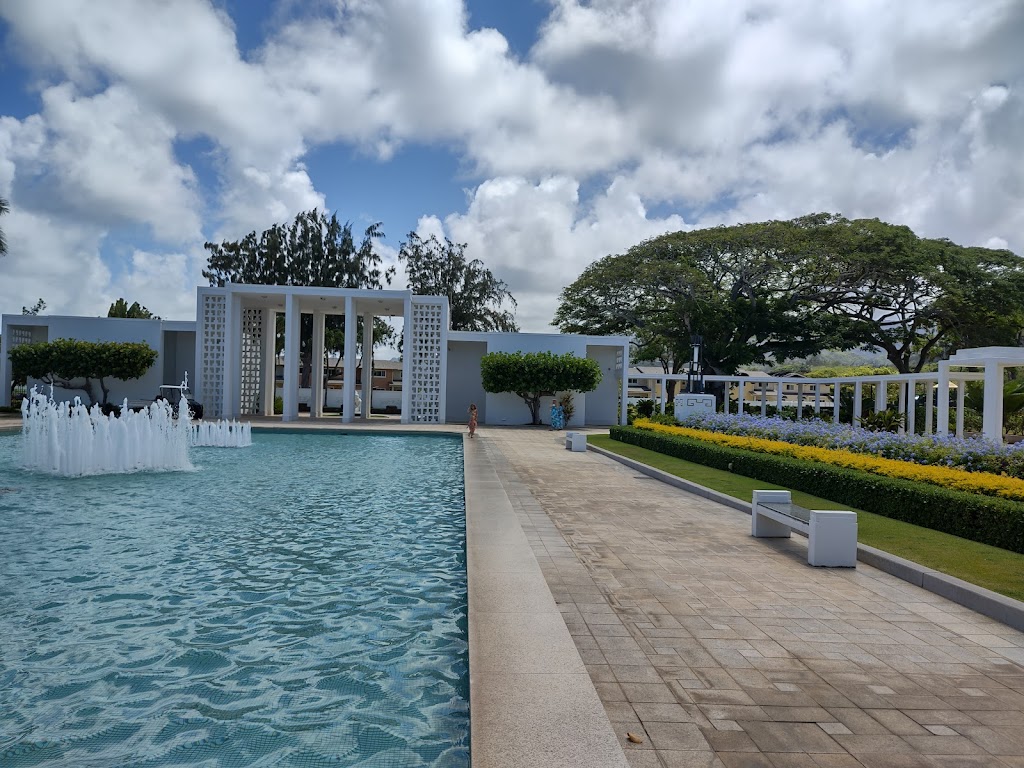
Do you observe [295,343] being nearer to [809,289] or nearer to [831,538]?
[831,538]

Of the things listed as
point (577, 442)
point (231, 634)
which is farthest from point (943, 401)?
point (231, 634)

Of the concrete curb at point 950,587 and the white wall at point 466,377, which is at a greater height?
the white wall at point 466,377

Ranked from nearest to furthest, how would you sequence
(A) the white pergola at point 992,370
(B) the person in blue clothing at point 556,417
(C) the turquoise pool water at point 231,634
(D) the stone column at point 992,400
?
(C) the turquoise pool water at point 231,634
(A) the white pergola at point 992,370
(D) the stone column at point 992,400
(B) the person in blue clothing at point 556,417

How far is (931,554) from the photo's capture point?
255 inches

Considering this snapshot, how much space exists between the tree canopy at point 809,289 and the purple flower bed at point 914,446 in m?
17.1

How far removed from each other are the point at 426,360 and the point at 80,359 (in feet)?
39.9

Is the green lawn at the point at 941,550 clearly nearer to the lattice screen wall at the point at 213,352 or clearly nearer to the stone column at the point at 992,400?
the stone column at the point at 992,400

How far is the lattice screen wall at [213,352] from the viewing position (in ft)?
84.7

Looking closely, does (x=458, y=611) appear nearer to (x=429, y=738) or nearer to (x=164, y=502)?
(x=429, y=738)

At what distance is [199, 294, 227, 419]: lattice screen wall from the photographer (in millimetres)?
25828

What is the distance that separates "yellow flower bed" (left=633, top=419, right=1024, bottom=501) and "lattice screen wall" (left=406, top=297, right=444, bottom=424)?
524 inches

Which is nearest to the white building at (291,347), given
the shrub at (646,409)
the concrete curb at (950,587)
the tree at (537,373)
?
the shrub at (646,409)

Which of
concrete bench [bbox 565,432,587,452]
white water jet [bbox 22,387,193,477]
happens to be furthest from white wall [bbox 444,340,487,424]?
white water jet [bbox 22,387,193,477]

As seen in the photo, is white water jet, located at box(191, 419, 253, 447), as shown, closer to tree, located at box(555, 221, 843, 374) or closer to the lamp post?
the lamp post
